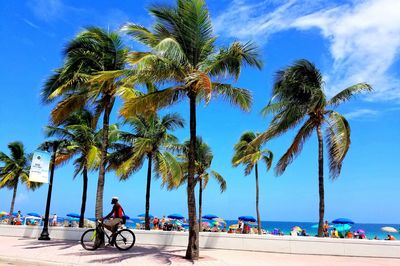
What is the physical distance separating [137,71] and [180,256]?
6160 millimetres

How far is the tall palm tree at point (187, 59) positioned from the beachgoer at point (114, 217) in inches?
107

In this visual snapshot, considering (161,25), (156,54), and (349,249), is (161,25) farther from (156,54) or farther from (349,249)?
(349,249)

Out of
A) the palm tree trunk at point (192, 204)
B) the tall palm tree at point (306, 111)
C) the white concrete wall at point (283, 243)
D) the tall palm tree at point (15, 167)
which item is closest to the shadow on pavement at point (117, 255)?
the palm tree trunk at point (192, 204)

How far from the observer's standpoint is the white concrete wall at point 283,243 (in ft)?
41.7

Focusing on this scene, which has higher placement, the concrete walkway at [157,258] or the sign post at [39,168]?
the sign post at [39,168]

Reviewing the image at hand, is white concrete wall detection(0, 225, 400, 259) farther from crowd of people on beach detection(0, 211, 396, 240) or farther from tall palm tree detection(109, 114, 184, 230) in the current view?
crowd of people on beach detection(0, 211, 396, 240)

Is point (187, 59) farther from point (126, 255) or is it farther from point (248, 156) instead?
point (248, 156)

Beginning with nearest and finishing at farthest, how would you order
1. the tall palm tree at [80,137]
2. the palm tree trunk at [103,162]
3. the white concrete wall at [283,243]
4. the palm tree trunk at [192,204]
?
the palm tree trunk at [192,204] < the white concrete wall at [283,243] < the palm tree trunk at [103,162] < the tall palm tree at [80,137]

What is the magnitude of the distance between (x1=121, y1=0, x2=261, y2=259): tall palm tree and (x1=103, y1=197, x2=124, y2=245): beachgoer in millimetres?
2719

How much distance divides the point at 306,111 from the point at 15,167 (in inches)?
1149

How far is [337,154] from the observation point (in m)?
16.0

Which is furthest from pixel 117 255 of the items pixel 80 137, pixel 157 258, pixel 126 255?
pixel 80 137

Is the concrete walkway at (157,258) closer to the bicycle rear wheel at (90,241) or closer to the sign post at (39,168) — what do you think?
the bicycle rear wheel at (90,241)

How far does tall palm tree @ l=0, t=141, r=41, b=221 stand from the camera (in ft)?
114
